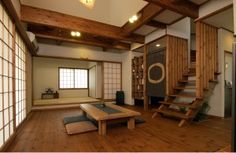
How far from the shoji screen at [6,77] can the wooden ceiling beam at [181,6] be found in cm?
257

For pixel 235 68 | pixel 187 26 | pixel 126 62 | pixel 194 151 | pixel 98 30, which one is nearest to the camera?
pixel 235 68

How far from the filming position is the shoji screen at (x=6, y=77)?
6.69 feet

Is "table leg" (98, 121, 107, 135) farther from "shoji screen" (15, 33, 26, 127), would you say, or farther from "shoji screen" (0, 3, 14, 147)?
"shoji screen" (15, 33, 26, 127)

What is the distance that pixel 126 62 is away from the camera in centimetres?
648

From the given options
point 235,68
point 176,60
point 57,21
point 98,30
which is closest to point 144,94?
point 176,60

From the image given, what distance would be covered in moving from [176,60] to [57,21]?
12.0 ft

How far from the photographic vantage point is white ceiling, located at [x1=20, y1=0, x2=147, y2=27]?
360cm

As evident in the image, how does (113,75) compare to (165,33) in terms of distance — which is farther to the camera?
(113,75)

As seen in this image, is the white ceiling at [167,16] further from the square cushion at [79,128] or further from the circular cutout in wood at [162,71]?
the square cushion at [79,128]

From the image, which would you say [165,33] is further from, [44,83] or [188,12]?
[44,83]

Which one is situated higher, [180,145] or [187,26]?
[187,26]

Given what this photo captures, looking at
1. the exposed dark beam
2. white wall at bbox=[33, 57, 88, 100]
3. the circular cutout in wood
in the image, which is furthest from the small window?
the exposed dark beam

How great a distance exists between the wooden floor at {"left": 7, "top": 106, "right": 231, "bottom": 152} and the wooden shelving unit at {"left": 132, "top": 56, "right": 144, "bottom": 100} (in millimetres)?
2517

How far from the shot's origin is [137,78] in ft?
19.0
